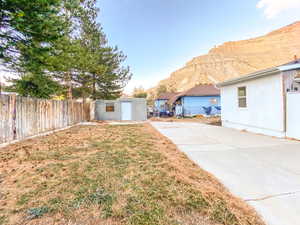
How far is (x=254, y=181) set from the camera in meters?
2.50

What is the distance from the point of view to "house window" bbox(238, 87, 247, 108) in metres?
7.50

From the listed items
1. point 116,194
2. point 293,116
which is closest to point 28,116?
point 116,194

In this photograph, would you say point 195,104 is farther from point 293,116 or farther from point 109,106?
point 293,116

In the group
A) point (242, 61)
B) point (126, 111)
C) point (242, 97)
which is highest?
point (242, 61)

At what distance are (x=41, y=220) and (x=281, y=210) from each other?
271 centimetres

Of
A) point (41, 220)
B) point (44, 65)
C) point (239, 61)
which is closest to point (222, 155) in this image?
point (41, 220)

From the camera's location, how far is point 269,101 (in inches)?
238

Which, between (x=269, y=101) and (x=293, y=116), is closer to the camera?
(x=293, y=116)

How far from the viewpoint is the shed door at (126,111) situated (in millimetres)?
15591

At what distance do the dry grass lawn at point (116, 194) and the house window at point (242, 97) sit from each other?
5795mm

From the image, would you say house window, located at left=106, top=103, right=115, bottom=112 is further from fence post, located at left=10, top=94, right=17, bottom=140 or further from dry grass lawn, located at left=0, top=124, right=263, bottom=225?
dry grass lawn, located at left=0, top=124, right=263, bottom=225

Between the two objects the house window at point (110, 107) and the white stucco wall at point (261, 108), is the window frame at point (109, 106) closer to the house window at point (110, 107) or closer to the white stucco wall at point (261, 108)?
the house window at point (110, 107)

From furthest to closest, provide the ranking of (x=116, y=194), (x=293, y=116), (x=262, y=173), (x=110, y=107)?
(x=110, y=107), (x=293, y=116), (x=262, y=173), (x=116, y=194)

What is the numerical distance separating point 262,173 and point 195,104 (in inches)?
597
